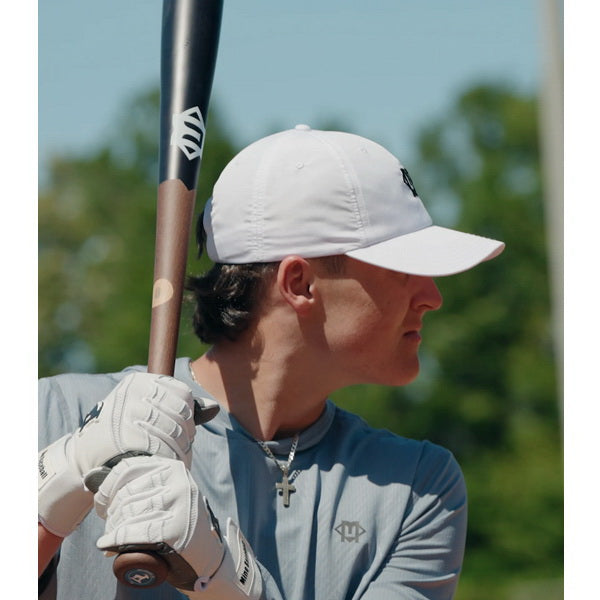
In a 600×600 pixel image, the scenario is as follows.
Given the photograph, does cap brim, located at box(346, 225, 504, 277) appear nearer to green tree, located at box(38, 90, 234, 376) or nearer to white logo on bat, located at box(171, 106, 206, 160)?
white logo on bat, located at box(171, 106, 206, 160)

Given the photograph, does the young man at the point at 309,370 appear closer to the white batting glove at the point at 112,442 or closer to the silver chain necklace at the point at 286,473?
the silver chain necklace at the point at 286,473

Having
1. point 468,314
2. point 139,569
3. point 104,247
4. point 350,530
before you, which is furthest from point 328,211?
point 104,247

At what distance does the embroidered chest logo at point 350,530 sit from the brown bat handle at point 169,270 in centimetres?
48

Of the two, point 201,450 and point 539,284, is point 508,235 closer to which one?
point 539,284

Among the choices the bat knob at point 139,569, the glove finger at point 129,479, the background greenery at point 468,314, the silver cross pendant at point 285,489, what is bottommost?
the background greenery at point 468,314

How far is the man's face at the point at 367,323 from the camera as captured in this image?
2139mm

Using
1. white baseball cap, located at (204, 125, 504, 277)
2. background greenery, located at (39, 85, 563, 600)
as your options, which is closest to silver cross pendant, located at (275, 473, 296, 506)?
white baseball cap, located at (204, 125, 504, 277)

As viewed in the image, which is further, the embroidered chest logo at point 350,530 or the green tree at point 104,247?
the green tree at point 104,247

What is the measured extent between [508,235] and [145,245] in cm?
644

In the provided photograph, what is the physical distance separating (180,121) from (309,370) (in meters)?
0.60

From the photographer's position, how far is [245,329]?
224 centimetres

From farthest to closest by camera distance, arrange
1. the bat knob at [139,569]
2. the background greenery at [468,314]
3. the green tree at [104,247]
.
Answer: the green tree at [104,247] < the background greenery at [468,314] < the bat knob at [139,569]

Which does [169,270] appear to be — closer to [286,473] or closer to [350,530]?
[286,473]

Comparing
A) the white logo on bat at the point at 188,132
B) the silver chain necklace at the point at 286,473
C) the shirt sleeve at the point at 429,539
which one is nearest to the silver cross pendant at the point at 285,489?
the silver chain necklace at the point at 286,473
